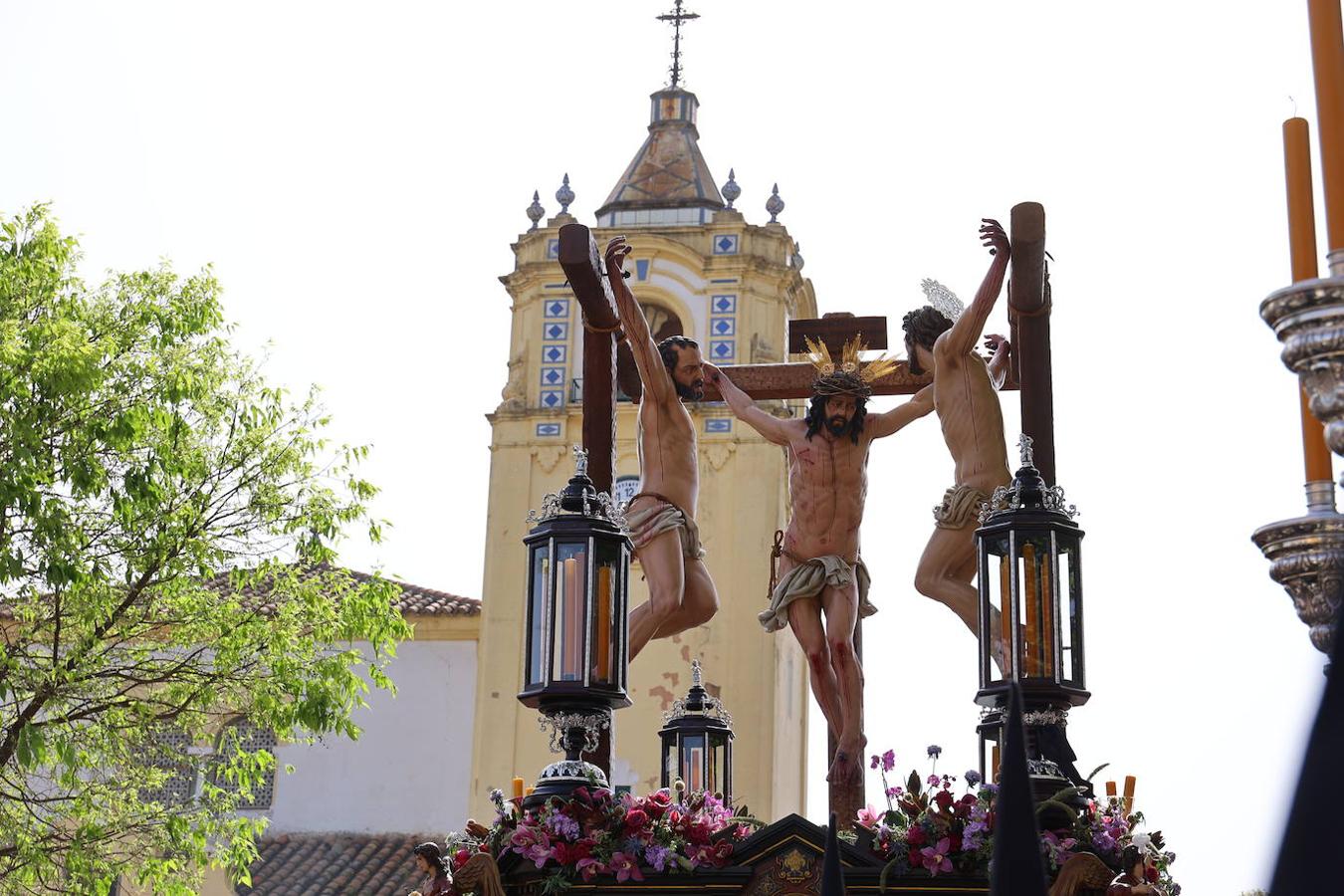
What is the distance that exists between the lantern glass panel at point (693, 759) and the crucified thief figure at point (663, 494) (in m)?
2.80

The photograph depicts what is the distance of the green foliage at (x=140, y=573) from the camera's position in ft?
46.1

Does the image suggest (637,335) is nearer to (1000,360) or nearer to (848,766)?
(1000,360)

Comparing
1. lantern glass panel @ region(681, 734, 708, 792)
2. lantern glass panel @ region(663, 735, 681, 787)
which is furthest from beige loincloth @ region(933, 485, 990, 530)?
lantern glass panel @ region(681, 734, 708, 792)

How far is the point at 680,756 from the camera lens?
12109 millimetres

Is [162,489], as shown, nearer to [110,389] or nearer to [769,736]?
[110,389]

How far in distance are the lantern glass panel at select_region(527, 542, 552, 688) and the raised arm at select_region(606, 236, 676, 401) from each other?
1.92 meters

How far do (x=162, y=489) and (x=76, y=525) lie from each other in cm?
72

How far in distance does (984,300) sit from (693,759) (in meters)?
4.57

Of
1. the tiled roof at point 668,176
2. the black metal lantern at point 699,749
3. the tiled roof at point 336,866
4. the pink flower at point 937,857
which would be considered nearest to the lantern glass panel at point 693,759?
the black metal lantern at point 699,749

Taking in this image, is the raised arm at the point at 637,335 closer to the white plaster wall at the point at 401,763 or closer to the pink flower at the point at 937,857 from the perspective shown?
the pink flower at the point at 937,857

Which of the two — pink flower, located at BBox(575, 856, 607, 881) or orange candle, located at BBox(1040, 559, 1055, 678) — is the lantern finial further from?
pink flower, located at BBox(575, 856, 607, 881)

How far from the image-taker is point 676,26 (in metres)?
31.8

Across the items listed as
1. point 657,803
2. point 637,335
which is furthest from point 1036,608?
point 637,335

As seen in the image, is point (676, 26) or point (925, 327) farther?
point (676, 26)
